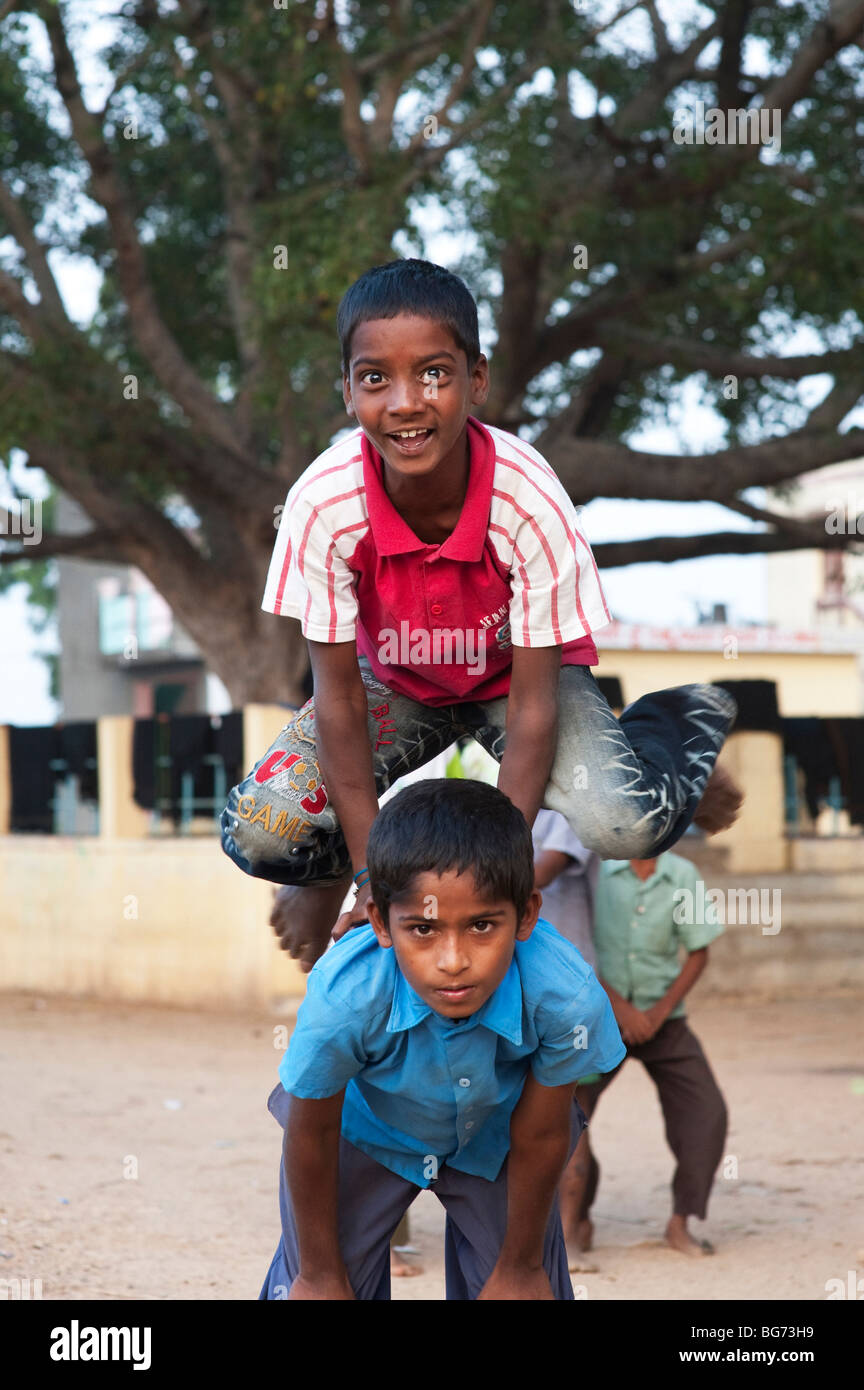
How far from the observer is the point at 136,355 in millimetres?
11641

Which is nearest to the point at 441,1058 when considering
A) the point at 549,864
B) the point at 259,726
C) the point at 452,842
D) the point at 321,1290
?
the point at 452,842

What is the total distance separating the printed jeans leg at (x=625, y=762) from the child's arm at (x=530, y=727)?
0.07 metres

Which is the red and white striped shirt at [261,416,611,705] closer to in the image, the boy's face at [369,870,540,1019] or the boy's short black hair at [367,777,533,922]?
the boy's short black hair at [367,777,533,922]

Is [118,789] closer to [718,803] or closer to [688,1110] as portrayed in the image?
A: [688,1110]

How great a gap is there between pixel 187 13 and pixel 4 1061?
6168mm

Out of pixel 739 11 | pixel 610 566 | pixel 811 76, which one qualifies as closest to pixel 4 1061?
pixel 610 566

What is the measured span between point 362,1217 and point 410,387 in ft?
4.78

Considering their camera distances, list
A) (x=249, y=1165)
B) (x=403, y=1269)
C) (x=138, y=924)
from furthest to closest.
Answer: (x=138, y=924), (x=249, y=1165), (x=403, y=1269)

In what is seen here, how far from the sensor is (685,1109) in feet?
16.6

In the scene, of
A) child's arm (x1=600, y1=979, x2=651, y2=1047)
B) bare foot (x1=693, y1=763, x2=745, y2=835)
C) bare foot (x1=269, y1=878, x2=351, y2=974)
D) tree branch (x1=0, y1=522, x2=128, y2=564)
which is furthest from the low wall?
bare foot (x1=693, y1=763, x2=745, y2=835)

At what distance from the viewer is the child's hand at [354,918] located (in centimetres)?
267

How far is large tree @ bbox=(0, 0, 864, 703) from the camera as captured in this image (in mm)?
8555

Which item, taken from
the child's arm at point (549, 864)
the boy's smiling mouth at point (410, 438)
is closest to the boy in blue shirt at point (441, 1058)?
the boy's smiling mouth at point (410, 438)

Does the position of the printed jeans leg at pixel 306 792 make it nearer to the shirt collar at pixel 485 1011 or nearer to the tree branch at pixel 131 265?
the shirt collar at pixel 485 1011
